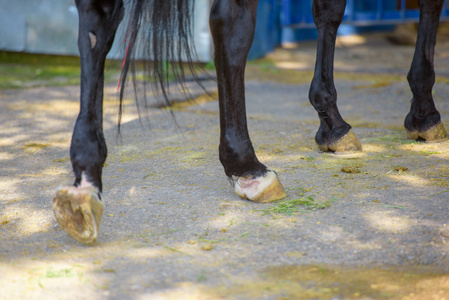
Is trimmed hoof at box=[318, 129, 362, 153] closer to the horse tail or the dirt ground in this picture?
the dirt ground

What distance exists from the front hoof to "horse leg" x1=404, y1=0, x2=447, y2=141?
422mm

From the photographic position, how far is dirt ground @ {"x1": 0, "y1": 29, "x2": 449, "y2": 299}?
58.0 inches

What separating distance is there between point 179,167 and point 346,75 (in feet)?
12.4

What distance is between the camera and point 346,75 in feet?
19.4

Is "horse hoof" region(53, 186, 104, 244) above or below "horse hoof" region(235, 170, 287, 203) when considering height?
above

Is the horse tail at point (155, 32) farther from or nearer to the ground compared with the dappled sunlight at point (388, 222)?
farther from the ground

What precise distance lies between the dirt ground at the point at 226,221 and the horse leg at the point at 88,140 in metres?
0.11

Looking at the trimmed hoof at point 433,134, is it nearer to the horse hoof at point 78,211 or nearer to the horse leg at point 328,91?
the horse leg at point 328,91

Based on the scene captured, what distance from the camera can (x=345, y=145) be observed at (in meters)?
2.77

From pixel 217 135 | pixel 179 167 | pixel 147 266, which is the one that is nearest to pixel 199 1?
pixel 217 135

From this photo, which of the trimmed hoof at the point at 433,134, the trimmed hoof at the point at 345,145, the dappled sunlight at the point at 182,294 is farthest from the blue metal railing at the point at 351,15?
the dappled sunlight at the point at 182,294

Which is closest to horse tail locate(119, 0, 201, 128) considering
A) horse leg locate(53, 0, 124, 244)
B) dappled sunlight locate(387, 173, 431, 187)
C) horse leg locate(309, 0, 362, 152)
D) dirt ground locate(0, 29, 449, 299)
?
horse leg locate(53, 0, 124, 244)

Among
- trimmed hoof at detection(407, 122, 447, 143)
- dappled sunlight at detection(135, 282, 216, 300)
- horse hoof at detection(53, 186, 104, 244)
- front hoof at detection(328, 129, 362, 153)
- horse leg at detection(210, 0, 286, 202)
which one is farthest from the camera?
trimmed hoof at detection(407, 122, 447, 143)

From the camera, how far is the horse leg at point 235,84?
2.00 m
